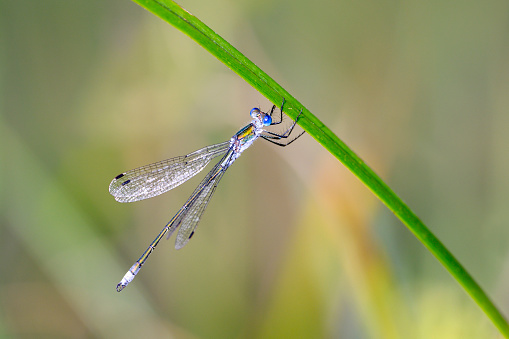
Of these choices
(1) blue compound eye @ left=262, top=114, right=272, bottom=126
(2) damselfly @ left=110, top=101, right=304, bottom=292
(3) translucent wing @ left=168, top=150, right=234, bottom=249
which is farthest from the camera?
(3) translucent wing @ left=168, top=150, right=234, bottom=249

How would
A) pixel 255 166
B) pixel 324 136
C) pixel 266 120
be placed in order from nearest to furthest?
pixel 324 136
pixel 266 120
pixel 255 166

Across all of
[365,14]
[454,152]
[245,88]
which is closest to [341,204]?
[454,152]

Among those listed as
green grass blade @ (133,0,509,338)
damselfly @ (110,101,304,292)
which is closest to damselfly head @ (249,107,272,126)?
damselfly @ (110,101,304,292)

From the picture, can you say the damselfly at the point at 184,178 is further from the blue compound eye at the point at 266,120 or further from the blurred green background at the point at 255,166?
the blurred green background at the point at 255,166

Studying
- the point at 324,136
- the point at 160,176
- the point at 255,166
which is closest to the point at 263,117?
the point at 255,166

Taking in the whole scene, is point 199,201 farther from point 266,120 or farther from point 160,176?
point 266,120

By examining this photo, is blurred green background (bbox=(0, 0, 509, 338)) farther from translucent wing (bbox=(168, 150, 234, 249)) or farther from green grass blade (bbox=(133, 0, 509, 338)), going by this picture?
green grass blade (bbox=(133, 0, 509, 338))

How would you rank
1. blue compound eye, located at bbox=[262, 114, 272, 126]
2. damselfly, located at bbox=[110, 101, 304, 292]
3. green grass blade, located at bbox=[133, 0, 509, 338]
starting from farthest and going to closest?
damselfly, located at bbox=[110, 101, 304, 292], blue compound eye, located at bbox=[262, 114, 272, 126], green grass blade, located at bbox=[133, 0, 509, 338]

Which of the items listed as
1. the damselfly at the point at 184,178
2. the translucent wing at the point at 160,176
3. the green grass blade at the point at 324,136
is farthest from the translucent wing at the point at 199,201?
the green grass blade at the point at 324,136
